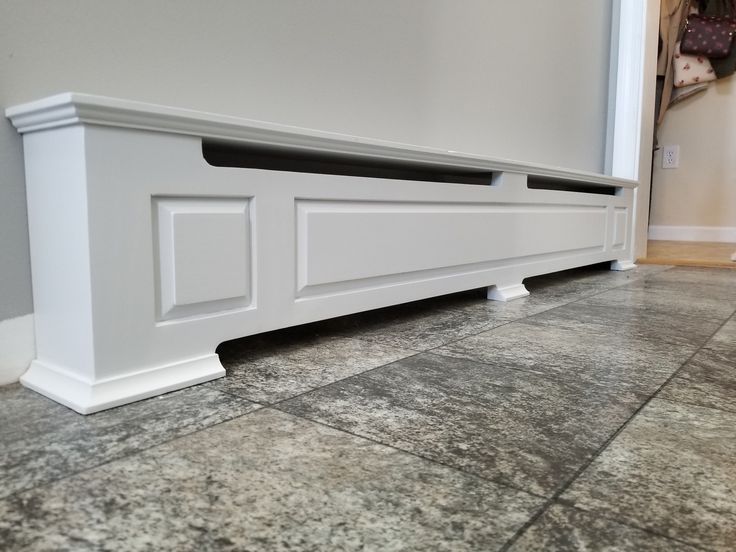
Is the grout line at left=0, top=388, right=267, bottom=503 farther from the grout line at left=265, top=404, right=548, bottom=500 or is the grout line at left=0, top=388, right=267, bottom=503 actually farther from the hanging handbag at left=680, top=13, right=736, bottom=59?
the hanging handbag at left=680, top=13, right=736, bottom=59

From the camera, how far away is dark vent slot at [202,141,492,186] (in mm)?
1145

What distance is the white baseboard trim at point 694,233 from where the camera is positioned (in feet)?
13.5

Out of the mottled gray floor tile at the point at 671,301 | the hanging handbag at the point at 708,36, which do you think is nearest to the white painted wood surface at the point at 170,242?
the mottled gray floor tile at the point at 671,301

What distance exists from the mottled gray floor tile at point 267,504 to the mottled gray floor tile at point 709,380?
17.9 inches

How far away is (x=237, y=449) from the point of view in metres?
0.69

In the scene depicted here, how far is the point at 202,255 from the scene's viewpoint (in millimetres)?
947

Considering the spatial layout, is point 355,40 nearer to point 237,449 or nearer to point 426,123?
point 426,123

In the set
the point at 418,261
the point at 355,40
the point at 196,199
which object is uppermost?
the point at 355,40

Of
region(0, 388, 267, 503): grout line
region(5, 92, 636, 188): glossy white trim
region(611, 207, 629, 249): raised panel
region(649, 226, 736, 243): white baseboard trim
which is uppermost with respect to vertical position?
region(5, 92, 636, 188): glossy white trim

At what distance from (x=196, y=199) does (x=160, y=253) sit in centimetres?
10

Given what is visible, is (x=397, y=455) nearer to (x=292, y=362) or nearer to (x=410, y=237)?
(x=292, y=362)

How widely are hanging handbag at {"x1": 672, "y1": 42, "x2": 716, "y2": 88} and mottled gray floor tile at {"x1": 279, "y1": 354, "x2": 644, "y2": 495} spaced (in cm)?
377

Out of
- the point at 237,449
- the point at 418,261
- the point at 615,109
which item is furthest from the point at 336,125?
the point at 615,109

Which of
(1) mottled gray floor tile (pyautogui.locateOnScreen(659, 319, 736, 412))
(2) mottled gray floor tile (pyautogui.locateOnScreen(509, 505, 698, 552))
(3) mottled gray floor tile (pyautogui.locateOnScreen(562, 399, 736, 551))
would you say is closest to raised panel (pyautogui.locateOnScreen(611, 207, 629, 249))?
(1) mottled gray floor tile (pyautogui.locateOnScreen(659, 319, 736, 412))
